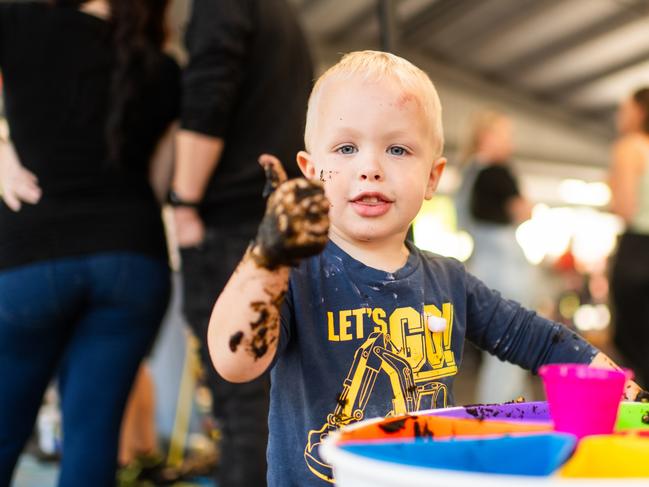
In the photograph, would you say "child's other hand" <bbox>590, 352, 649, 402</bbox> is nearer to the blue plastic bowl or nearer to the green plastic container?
the green plastic container

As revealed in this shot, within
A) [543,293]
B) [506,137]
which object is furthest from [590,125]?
[506,137]

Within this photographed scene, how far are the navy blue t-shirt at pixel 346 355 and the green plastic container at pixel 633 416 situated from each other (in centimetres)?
18

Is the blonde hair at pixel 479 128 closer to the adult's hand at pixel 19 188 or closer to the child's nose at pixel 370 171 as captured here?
the adult's hand at pixel 19 188

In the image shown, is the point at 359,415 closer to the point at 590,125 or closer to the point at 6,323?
the point at 6,323

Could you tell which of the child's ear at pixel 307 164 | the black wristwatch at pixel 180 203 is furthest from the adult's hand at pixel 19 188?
the child's ear at pixel 307 164

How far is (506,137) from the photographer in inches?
107

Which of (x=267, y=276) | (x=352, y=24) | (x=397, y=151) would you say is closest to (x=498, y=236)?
(x=397, y=151)

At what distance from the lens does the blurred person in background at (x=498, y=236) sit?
2.53 meters

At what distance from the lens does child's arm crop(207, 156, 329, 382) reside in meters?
0.49

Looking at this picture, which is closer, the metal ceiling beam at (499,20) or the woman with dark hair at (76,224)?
the woman with dark hair at (76,224)

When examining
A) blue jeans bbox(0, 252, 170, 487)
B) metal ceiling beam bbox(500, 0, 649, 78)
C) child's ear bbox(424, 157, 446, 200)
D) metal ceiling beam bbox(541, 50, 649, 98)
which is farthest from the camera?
metal ceiling beam bbox(541, 50, 649, 98)

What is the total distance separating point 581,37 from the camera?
604 cm

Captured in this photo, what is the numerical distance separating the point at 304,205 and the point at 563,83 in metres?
7.97

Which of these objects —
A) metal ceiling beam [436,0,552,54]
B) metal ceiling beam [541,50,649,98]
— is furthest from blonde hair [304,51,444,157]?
metal ceiling beam [541,50,649,98]
